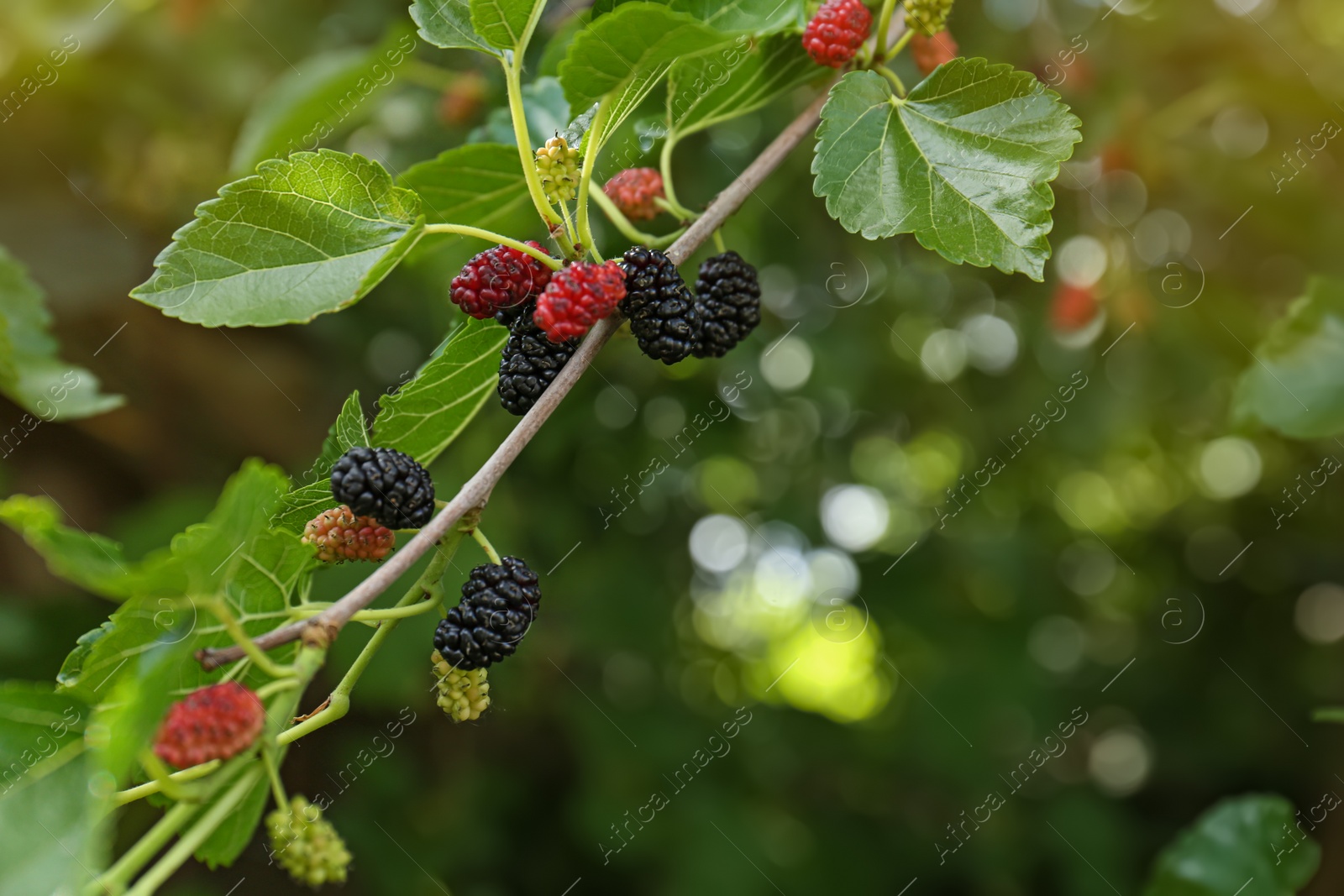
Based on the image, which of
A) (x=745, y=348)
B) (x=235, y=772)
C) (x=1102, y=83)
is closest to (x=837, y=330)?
(x=745, y=348)

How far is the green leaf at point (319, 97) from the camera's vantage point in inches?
47.1

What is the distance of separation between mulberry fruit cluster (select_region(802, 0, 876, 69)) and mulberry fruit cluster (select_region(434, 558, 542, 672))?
0.48 meters

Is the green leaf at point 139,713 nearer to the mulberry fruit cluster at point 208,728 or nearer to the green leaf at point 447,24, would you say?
the mulberry fruit cluster at point 208,728

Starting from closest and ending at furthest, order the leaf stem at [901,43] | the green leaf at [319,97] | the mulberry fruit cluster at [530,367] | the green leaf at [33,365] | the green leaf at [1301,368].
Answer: the mulberry fruit cluster at [530,367], the leaf stem at [901,43], the green leaf at [33,365], the green leaf at [1301,368], the green leaf at [319,97]

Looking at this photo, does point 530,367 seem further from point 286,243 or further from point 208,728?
point 208,728

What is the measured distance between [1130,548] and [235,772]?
2.40m

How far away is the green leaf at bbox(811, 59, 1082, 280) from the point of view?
0.65 metres

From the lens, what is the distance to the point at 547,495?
1754mm

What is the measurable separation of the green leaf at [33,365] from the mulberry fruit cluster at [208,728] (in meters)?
0.47

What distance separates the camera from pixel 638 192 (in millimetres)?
784

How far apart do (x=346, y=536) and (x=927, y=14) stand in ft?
1.87

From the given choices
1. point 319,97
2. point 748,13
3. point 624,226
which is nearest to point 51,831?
point 624,226

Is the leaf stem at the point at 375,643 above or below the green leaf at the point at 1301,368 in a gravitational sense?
above

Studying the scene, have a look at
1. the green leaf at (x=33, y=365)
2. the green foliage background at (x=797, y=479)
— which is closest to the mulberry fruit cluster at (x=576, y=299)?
the green leaf at (x=33, y=365)
